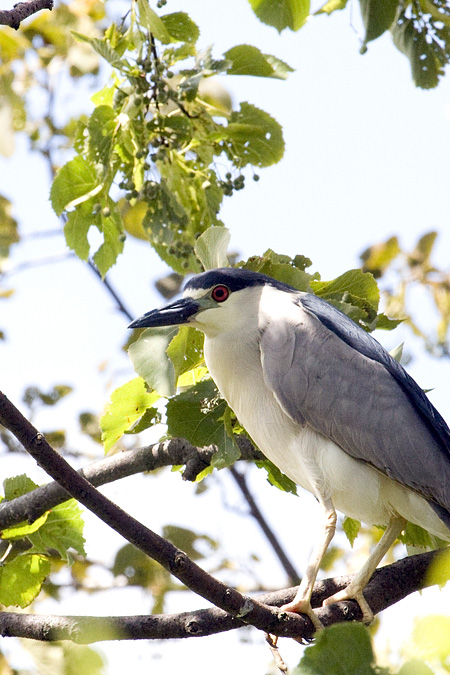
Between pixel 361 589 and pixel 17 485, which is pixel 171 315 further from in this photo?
pixel 361 589

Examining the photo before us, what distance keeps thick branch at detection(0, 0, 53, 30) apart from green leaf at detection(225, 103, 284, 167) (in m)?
1.28

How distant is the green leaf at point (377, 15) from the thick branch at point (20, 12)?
1.38 m

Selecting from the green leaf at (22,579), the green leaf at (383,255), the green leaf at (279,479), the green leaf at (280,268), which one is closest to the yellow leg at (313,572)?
the green leaf at (279,479)

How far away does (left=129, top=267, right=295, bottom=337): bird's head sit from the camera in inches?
129

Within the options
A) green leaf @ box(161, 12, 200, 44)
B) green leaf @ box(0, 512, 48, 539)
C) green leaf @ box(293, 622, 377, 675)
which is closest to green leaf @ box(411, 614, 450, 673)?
green leaf @ box(293, 622, 377, 675)

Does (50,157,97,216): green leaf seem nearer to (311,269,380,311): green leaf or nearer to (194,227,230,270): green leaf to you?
(194,227,230,270): green leaf

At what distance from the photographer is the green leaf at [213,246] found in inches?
121

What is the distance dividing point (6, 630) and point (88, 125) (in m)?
2.01

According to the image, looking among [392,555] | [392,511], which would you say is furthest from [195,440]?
[392,555]

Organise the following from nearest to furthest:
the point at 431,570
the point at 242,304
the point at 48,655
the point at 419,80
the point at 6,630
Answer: the point at 48,655, the point at 6,630, the point at 431,570, the point at 242,304, the point at 419,80

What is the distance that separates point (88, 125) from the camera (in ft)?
10.6

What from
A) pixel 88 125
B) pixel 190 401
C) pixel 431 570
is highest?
pixel 88 125

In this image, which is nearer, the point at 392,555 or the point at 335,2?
the point at 335,2

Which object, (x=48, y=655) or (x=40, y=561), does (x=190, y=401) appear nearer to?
(x=40, y=561)
